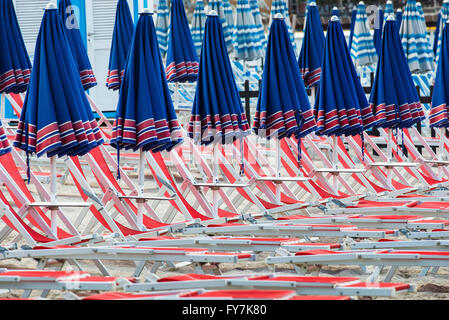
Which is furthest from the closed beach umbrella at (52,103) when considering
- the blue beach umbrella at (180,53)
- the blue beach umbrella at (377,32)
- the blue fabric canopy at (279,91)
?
the blue beach umbrella at (377,32)

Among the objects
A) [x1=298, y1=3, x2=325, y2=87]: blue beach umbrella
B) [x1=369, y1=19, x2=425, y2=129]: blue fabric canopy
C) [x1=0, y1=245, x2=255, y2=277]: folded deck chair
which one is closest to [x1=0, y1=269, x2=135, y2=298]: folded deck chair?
[x1=0, y1=245, x2=255, y2=277]: folded deck chair

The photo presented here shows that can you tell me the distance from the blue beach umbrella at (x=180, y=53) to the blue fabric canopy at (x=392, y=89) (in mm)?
2271

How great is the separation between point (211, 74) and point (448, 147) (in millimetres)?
4455

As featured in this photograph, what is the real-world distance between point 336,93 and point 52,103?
11.7ft

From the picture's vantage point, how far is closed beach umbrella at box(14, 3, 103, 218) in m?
6.50

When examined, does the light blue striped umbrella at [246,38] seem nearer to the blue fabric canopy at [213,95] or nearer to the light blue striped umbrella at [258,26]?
the light blue striped umbrella at [258,26]

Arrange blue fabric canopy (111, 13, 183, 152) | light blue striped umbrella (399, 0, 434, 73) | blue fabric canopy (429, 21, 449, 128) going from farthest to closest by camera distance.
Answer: light blue striped umbrella (399, 0, 434, 73)
blue fabric canopy (429, 21, 449, 128)
blue fabric canopy (111, 13, 183, 152)

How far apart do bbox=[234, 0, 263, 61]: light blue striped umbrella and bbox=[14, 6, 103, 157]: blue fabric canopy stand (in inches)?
384

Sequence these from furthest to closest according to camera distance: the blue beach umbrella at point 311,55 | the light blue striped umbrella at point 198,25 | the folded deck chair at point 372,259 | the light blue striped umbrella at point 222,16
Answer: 1. the light blue striped umbrella at point 222,16
2. the light blue striped umbrella at point 198,25
3. the blue beach umbrella at point 311,55
4. the folded deck chair at point 372,259

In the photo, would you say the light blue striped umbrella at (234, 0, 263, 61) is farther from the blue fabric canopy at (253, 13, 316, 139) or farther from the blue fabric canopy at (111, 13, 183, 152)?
the blue fabric canopy at (111, 13, 183, 152)

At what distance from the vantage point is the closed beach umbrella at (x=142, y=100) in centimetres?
719

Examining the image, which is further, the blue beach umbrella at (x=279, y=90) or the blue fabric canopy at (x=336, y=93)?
the blue fabric canopy at (x=336, y=93)

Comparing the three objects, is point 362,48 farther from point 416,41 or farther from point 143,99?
point 143,99

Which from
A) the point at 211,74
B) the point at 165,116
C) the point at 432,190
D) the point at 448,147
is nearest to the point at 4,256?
the point at 165,116
